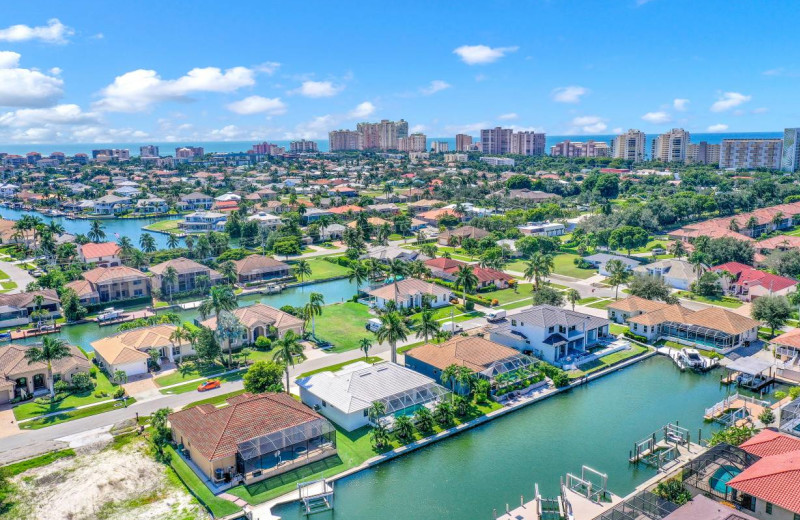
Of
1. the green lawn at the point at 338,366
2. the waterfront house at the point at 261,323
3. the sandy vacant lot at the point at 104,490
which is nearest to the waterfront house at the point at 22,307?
the waterfront house at the point at 261,323

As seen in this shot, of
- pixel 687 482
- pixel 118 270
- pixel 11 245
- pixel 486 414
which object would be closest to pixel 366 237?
pixel 118 270

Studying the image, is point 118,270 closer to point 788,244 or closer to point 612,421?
point 612,421

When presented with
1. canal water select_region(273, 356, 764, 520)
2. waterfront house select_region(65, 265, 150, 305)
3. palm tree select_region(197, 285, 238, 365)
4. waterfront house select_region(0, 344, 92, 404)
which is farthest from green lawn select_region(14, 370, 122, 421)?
waterfront house select_region(65, 265, 150, 305)

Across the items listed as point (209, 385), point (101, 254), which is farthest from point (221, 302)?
point (101, 254)

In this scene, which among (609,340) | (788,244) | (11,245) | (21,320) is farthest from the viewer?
(11,245)

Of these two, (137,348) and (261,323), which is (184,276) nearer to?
(261,323)

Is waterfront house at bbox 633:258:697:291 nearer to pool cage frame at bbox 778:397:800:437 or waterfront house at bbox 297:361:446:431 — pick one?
pool cage frame at bbox 778:397:800:437
